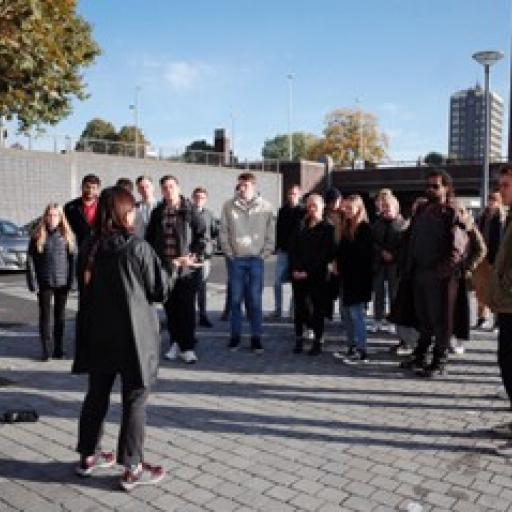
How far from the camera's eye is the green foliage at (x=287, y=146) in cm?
9725

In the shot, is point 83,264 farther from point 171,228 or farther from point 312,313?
point 312,313

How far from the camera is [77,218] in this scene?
8156mm

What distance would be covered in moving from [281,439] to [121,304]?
1.84 meters

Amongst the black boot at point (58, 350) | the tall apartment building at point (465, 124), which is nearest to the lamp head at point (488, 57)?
the black boot at point (58, 350)

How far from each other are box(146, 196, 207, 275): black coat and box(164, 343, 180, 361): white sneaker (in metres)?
0.90

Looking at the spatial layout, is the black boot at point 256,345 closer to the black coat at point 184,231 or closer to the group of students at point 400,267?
the group of students at point 400,267

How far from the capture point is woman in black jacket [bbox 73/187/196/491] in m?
4.08

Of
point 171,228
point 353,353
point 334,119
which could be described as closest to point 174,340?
point 171,228

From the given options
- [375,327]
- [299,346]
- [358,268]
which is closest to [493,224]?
[375,327]

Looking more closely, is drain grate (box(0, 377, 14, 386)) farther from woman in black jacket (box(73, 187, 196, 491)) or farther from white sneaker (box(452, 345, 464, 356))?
white sneaker (box(452, 345, 464, 356))

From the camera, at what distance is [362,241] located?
7.70 m

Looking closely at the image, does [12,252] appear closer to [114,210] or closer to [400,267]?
[400,267]

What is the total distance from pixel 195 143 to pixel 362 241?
89.3m

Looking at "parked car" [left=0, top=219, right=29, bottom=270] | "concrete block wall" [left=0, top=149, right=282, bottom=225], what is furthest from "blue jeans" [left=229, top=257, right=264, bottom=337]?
"concrete block wall" [left=0, top=149, right=282, bottom=225]
